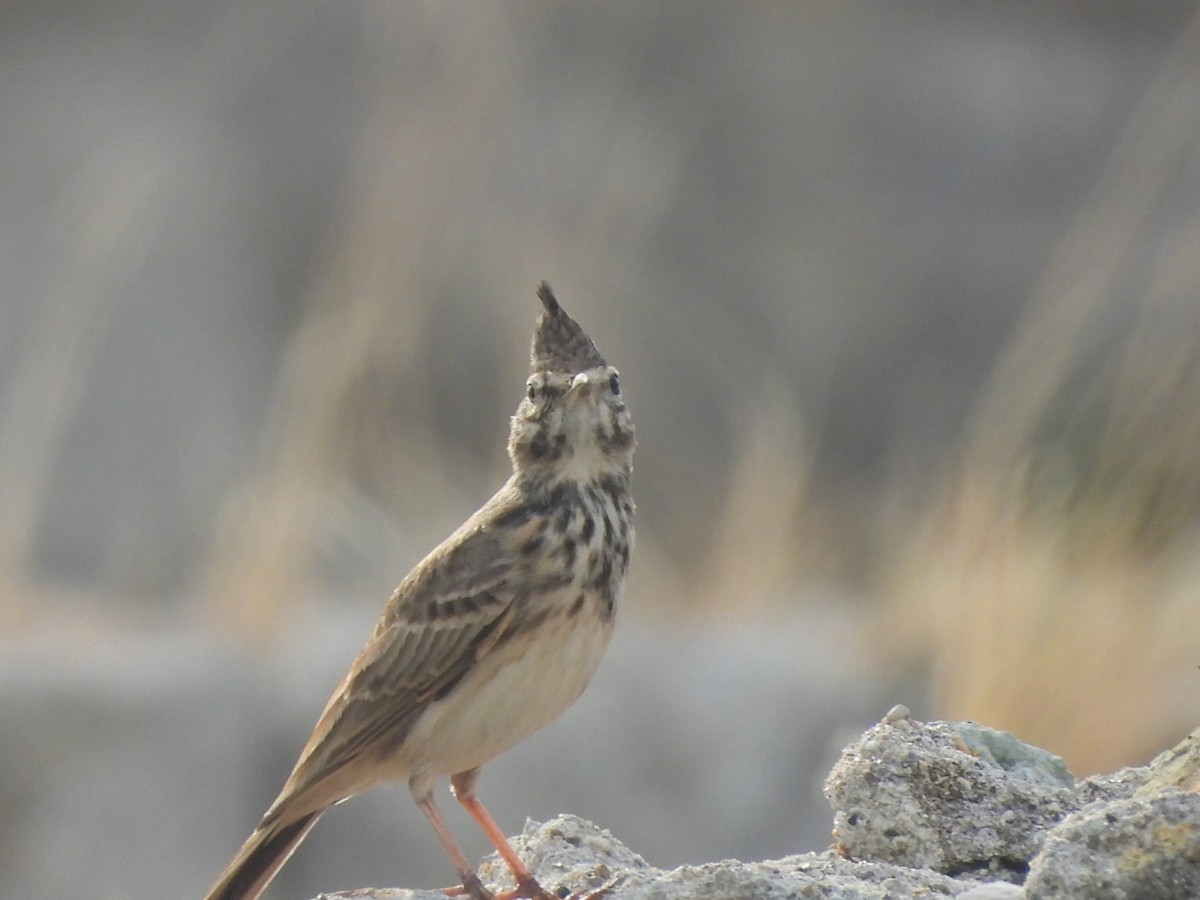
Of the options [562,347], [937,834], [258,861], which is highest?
A: [562,347]

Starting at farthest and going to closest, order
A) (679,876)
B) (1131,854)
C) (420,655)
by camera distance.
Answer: (420,655) → (679,876) → (1131,854)

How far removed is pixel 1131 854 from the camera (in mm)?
2721

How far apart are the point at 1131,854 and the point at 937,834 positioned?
823 mm

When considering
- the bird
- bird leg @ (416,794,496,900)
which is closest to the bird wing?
the bird

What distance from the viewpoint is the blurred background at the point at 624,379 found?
1013 centimetres

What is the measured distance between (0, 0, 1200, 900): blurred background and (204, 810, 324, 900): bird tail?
197 inches

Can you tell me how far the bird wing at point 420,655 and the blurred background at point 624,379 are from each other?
501cm

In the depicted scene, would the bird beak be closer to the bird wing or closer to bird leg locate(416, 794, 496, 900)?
the bird wing

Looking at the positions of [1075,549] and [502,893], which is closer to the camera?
[502,893]

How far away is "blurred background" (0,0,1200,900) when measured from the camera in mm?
10133

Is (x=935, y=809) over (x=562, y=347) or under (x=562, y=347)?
under

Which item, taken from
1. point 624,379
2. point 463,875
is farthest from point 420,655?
point 624,379

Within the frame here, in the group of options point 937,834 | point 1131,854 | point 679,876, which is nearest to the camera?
point 1131,854

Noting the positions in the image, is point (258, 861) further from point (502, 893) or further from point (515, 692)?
point (515, 692)
